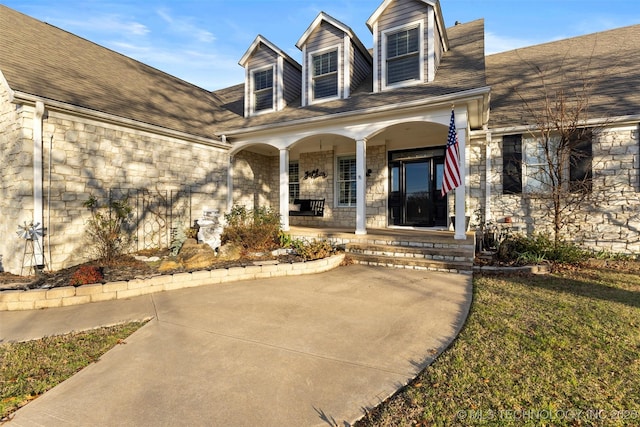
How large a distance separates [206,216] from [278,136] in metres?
3.22

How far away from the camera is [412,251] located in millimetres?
6359

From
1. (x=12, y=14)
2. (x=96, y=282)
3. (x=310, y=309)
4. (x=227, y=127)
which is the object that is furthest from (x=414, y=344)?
(x=12, y=14)

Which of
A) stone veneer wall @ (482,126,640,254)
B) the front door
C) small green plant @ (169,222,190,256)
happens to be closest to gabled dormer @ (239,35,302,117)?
the front door

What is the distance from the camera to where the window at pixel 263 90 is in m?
10.1

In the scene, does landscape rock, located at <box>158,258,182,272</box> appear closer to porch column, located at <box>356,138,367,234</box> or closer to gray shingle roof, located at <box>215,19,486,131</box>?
porch column, located at <box>356,138,367,234</box>

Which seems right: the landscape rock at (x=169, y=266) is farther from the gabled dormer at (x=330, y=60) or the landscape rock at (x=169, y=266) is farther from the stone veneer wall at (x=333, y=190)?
the gabled dormer at (x=330, y=60)

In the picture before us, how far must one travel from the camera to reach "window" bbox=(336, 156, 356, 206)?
1041 centimetres

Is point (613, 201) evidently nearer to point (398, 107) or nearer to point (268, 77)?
point (398, 107)

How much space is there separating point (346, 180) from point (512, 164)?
494 centimetres

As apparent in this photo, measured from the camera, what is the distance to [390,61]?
811 cm

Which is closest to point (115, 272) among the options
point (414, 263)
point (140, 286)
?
point (140, 286)

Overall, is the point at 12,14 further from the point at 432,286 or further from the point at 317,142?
the point at 432,286

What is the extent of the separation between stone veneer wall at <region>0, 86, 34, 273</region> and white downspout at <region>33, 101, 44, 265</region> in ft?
0.22

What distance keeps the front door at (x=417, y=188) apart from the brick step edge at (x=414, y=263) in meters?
3.35
